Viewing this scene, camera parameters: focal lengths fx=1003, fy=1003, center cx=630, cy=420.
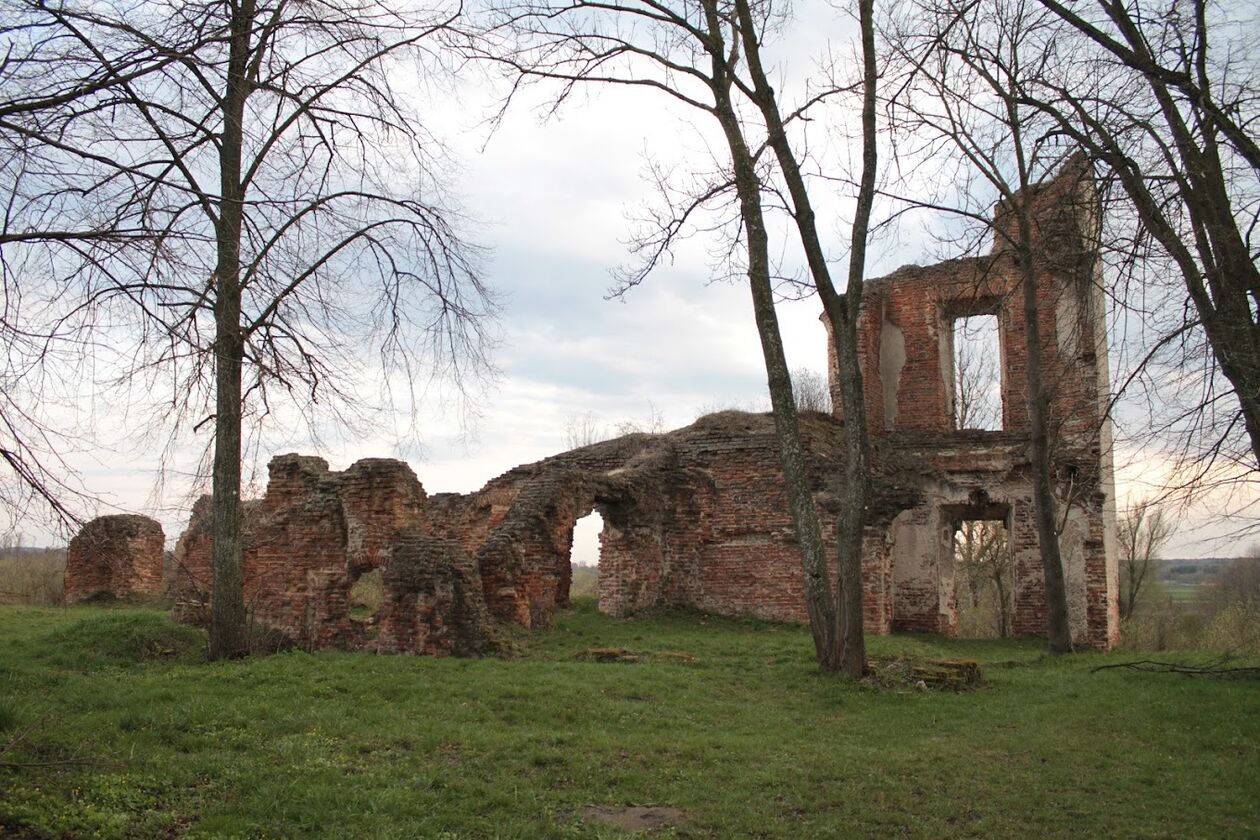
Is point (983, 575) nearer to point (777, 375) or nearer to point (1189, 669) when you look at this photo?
point (1189, 669)

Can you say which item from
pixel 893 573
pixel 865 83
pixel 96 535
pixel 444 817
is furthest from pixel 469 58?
pixel 893 573

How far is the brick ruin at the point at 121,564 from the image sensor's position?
20.4 m

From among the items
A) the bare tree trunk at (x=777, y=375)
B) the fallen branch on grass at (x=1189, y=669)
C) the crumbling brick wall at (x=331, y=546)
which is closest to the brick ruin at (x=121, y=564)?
the crumbling brick wall at (x=331, y=546)

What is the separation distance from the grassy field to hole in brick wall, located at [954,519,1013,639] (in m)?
15.9

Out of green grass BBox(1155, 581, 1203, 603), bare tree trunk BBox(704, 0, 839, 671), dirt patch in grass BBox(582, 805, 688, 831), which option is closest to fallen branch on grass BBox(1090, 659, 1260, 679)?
bare tree trunk BBox(704, 0, 839, 671)

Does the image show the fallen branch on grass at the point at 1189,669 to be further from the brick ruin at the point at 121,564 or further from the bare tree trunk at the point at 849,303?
the brick ruin at the point at 121,564

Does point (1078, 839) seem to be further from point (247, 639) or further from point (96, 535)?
point (247, 639)

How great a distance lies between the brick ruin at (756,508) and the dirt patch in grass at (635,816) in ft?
25.6

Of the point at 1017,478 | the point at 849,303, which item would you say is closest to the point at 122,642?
the point at 849,303

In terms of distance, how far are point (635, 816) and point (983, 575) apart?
24922 mm

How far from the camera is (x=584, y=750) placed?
729 cm

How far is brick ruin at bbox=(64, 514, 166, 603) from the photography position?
20.4 m

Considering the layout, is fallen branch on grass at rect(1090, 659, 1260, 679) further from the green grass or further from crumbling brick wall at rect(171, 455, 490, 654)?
the green grass

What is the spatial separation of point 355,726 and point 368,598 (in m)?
18.3
